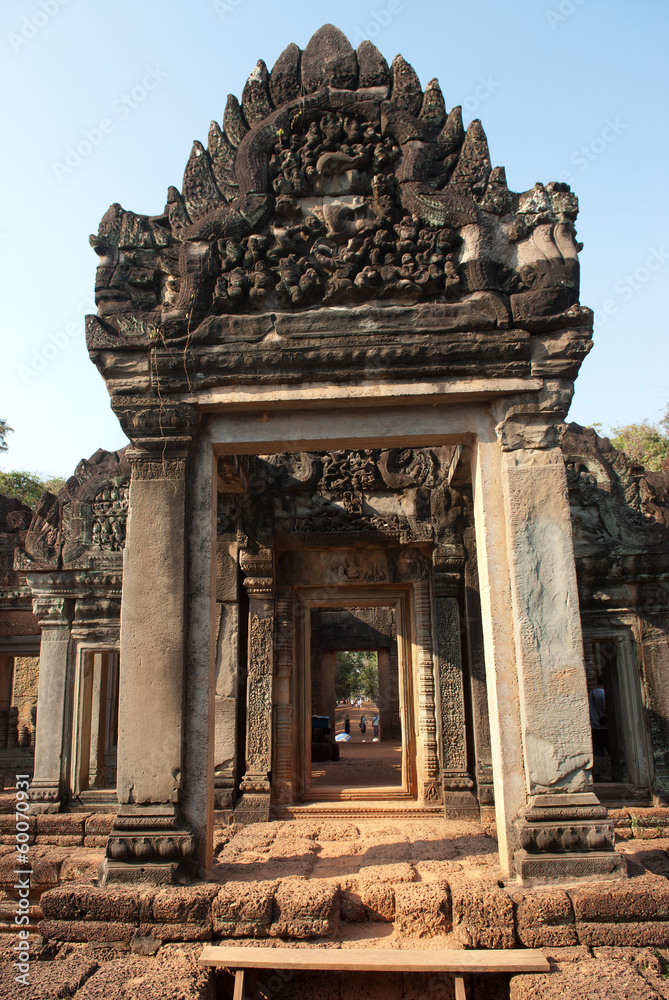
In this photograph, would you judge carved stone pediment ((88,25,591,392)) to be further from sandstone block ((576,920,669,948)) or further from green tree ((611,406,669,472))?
green tree ((611,406,669,472))

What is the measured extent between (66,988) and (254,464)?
5318mm

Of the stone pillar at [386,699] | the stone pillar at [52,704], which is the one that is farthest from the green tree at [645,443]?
the stone pillar at [52,704]

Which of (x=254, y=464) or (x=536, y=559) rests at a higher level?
(x=254, y=464)

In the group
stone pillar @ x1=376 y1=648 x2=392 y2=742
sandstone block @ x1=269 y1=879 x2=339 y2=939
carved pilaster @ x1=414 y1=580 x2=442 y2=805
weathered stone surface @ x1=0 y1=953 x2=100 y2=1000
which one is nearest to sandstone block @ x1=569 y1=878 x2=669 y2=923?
sandstone block @ x1=269 y1=879 x2=339 y2=939

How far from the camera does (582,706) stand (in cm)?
451

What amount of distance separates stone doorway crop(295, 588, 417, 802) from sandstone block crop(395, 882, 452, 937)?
174 inches

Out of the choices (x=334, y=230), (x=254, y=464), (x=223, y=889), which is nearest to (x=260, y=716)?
(x=254, y=464)

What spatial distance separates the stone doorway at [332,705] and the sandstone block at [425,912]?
4407 millimetres

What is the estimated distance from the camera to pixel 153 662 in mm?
4695

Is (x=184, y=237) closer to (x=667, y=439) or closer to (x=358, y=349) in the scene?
(x=358, y=349)

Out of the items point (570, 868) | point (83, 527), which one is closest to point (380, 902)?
point (570, 868)

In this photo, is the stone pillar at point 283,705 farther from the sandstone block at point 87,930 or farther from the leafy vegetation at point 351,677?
the leafy vegetation at point 351,677

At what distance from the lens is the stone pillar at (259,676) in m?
7.79

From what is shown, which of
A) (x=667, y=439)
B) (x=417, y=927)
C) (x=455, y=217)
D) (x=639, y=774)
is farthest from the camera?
(x=667, y=439)
